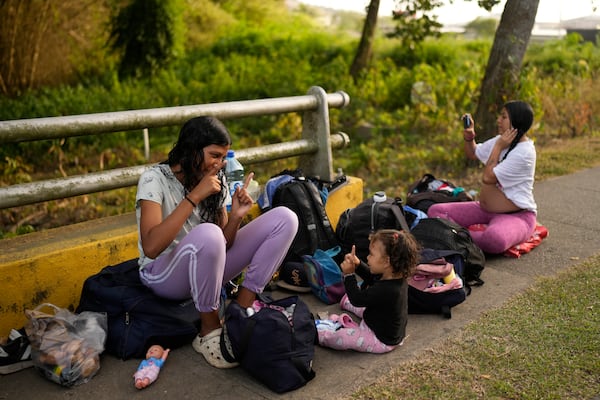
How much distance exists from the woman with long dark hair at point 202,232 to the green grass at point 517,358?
98cm

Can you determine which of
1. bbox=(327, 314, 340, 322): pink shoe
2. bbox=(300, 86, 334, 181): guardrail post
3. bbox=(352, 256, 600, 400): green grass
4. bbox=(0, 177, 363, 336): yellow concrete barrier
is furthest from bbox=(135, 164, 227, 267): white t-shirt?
bbox=(300, 86, 334, 181): guardrail post

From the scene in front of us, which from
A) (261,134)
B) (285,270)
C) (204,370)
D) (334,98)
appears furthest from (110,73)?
(204,370)

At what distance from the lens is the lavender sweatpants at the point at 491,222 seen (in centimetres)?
514

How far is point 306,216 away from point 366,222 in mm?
453

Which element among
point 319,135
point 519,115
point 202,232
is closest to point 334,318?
point 202,232

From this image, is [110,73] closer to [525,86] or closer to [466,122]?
[525,86]

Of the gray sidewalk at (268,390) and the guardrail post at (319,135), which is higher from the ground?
the guardrail post at (319,135)

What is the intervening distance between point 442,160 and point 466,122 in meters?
3.08

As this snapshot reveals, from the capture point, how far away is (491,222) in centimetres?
532

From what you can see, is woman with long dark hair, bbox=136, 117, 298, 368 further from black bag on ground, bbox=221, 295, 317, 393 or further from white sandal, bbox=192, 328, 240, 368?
black bag on ground, bbox=221, 295, 317, 393

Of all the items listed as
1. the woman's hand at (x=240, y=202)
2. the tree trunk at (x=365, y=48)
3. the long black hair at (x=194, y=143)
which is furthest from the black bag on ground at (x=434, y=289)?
the tree trunk at (x=365, y=48)

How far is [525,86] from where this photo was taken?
26.7 feet

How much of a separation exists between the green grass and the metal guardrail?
1.98 meters

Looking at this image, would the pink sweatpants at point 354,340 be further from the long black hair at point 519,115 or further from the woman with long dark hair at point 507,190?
the long black hair at point 519,115
